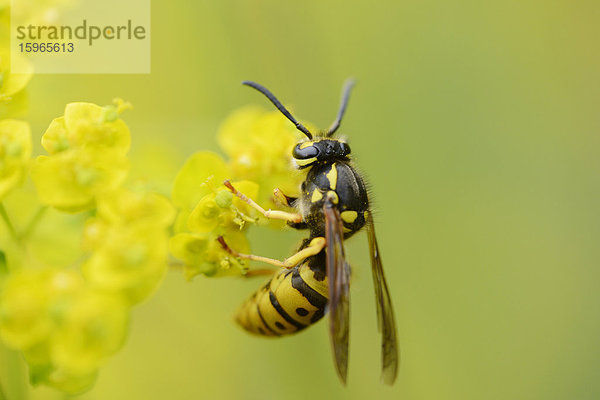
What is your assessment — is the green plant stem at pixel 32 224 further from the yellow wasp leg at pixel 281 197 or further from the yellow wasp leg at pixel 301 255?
Answer: the yellow wasp leg at pixel 281 197

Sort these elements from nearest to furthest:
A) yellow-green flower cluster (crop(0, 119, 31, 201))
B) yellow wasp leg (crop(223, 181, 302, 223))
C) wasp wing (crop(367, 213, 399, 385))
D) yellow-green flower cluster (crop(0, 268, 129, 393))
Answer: yellow-green flower cluster (crop(0, 268, 129, 393))
yellow-green flower cluster (crop(0, 119, 31, 201))
yellow wasp leg (crop(223, 181, 302, 223))
wasp wing (crop(367, 213, 399, 385))

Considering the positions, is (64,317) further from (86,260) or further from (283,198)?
(283,198)

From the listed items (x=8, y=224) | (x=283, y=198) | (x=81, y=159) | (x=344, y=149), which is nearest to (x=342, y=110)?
(x=344, y=149)

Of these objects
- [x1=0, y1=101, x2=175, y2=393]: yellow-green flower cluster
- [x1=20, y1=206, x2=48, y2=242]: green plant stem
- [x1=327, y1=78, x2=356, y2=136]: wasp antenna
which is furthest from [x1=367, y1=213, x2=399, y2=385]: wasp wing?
[x1=20, y1=206, x2=48, y2=242]: green plant stem

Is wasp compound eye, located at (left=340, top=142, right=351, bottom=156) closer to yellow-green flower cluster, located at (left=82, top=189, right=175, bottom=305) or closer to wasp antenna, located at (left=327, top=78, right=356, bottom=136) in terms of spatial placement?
wasp antenna, located at (left=327, top=78, right=356, bottom=136)

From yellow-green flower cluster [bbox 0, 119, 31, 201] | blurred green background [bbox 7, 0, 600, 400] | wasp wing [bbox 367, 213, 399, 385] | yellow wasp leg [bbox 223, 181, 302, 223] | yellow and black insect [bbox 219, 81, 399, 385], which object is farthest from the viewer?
blurred green background [bbox 7, 0, 600, 400]
